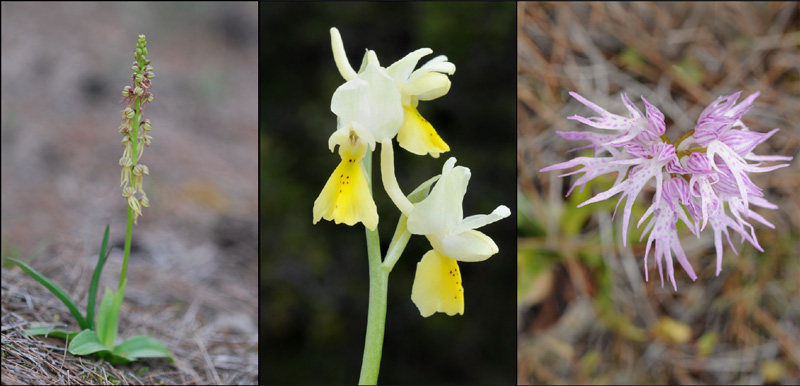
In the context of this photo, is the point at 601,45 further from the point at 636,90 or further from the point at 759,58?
the point at 759,58

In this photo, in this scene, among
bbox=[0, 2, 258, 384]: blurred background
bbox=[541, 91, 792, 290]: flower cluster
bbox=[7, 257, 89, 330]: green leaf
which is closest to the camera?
bbox=[541, 91, 792, 290]: flower cluster

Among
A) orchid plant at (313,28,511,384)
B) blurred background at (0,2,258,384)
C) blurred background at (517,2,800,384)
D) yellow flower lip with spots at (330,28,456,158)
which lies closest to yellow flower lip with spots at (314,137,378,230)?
orchid plant at (313,28,511,384)

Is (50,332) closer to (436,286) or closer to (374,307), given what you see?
(374,307)

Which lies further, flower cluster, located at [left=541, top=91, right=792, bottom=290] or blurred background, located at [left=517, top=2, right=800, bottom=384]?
blurred background, located at [left=517, top=2, right=800, bottom=384]

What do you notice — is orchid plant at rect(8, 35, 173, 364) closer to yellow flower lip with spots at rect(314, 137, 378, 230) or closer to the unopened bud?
the unopened bud

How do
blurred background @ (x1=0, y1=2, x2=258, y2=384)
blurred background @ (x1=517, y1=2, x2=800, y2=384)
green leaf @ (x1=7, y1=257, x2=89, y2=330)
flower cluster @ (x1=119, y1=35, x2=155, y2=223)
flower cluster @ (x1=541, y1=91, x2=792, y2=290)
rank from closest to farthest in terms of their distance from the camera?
flower cluster @ (x1=541, y1=91, x2=792, y2=290)
flower cluster @ (x1=119, y1=35, x2=155, y2=223)
green leaf @ (x1=7, y1=257, x2=89, y2=330)
blurred background @ (x1=0, y1=2, x2=258, y2=384)
blurred background @ (x1=517, y1=2, x2=800, y2=384)

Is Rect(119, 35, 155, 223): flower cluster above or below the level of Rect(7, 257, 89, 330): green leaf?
above

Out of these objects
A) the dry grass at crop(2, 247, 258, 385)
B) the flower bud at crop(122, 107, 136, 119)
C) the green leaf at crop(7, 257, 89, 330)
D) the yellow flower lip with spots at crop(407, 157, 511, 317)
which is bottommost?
the dry grass at crop(2, 247, 258, 385)

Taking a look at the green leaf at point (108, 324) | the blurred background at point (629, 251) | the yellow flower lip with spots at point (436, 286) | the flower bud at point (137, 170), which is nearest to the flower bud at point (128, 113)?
the flower bud at point (137, 170)

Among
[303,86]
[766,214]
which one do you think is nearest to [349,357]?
[303,86]
